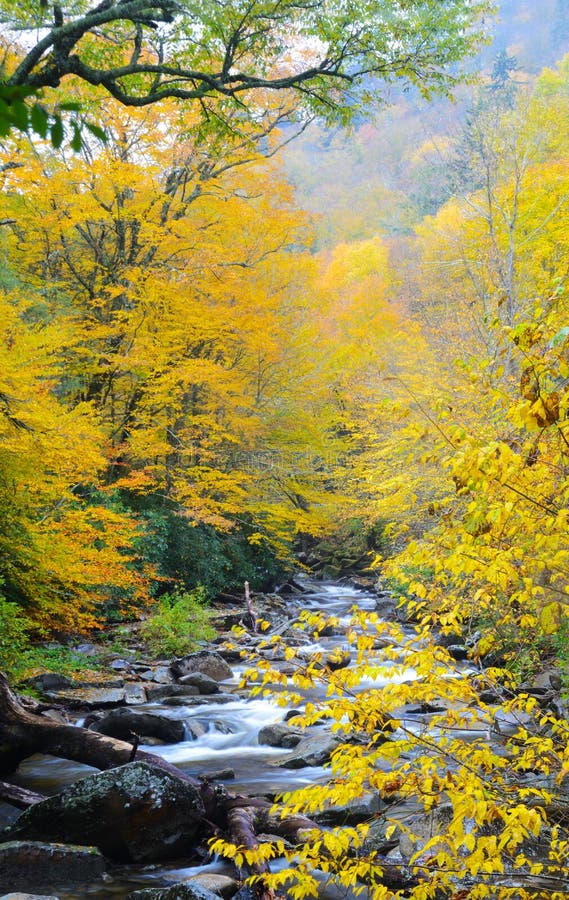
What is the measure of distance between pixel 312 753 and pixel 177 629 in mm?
5434

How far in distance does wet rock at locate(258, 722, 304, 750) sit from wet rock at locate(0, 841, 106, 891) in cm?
348

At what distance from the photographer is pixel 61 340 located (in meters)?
9.68

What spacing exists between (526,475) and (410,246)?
1394 inches

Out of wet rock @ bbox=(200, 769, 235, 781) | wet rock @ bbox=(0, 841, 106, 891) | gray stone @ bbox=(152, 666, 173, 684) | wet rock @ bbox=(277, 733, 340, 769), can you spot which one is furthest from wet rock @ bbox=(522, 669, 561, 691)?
wet rock @ bbox=(0, 841, 106, 891)

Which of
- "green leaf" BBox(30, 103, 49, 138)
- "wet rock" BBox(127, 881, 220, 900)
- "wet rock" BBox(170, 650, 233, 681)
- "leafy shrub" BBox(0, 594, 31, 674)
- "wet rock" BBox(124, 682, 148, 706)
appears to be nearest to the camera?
"green leaf" BBox(30, 103, 49, 138)

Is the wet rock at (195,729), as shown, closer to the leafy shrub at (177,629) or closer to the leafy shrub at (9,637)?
the leafy shrub at (9,637)

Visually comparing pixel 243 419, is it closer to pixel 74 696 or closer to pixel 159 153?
pixel 159 153

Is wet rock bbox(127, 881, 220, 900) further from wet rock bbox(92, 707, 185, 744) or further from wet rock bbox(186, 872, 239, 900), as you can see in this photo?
wet rock bbox(92, 707, 185, 744)

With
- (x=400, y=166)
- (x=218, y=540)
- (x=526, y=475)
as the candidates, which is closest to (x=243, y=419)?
(x=218, y=540)

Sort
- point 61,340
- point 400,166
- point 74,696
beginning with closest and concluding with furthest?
point 74,696 < point 61,340 < point 400,166

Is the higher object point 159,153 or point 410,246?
point 410,246

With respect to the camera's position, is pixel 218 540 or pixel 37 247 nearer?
pixel 37 247

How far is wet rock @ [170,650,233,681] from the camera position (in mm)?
10172

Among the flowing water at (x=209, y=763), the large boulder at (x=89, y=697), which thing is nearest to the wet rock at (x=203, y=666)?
the flowing water at (x=209, y=763)
